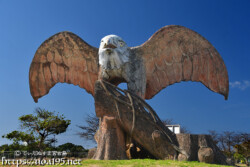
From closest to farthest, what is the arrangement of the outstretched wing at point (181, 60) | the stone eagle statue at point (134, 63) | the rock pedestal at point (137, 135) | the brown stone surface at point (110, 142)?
the rock pedestal at point (137, 135), the brown stone surface at point (110, 142), the stone eagle statue at point (134, 63), the outstretched wing at point (181, 60)

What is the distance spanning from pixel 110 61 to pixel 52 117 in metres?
7.00

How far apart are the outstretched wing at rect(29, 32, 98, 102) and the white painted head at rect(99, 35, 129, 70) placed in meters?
1.00

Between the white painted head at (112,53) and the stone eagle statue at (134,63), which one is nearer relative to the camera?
the white painted head at (112,53)

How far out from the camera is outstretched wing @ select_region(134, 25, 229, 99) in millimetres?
8133

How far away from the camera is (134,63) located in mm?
7875

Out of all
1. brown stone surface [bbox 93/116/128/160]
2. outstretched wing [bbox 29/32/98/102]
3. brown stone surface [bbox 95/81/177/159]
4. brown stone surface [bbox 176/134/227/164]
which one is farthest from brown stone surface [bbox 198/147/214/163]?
outstretched wing [bbox 29/32/98/102]

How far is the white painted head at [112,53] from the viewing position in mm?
7345

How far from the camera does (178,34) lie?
8125mm

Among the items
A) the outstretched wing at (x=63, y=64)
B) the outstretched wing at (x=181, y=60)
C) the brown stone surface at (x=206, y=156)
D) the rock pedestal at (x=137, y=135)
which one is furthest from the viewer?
the outstretched wing at (x=63, y=64)

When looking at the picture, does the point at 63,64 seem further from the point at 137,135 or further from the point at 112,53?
the point at 137,135

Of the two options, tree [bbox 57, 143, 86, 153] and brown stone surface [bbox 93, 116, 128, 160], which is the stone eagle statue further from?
tree [bbox 57, 143, 86, 153]

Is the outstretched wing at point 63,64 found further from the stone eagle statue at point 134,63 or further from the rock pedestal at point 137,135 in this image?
the rock pedestal at point 137,135

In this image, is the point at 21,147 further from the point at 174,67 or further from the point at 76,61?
the point at 174,67

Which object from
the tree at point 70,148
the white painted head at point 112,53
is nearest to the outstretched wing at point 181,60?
the white painted head at point 112,53
